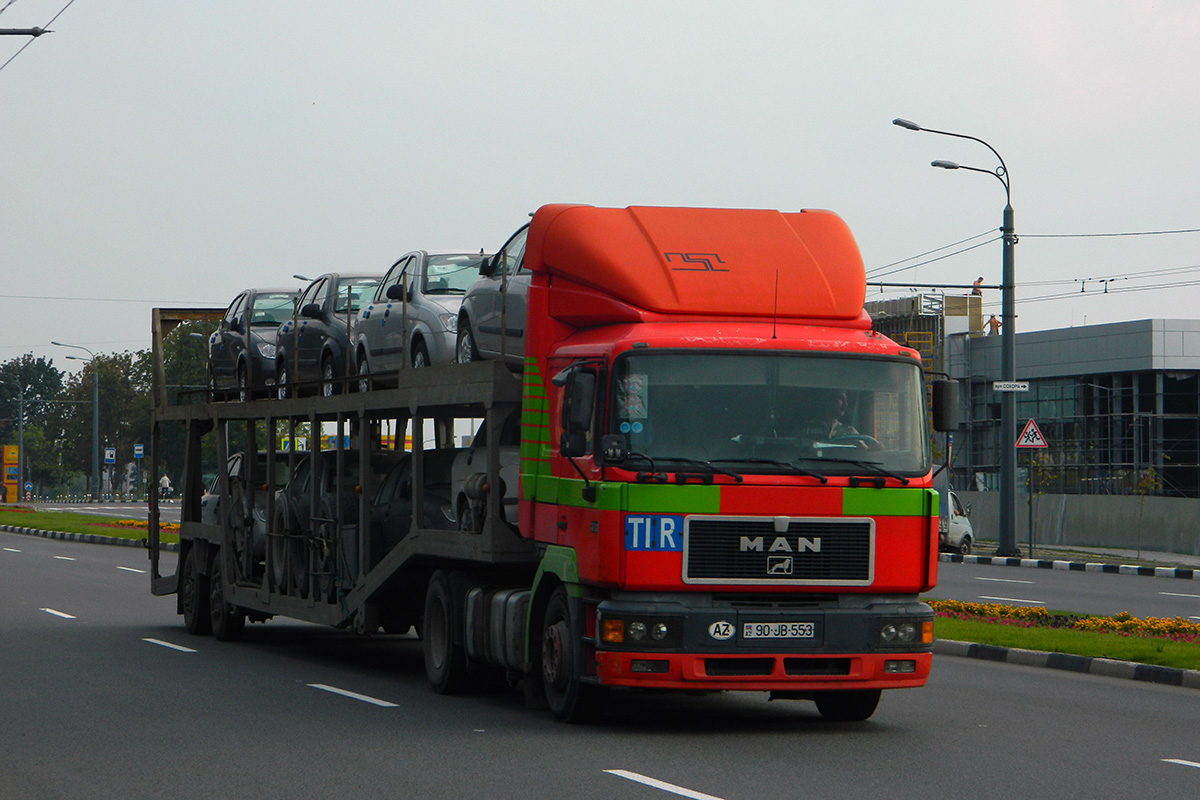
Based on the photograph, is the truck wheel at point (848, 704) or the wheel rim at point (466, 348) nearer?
the truck wheel at point (848, 704)

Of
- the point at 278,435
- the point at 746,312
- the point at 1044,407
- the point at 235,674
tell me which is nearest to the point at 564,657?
the point at 746,312

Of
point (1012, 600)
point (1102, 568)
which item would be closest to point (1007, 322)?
point (1102, 568)

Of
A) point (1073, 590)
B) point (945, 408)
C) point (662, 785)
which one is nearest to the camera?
point (662, 785)

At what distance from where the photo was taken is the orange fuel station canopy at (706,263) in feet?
34.4

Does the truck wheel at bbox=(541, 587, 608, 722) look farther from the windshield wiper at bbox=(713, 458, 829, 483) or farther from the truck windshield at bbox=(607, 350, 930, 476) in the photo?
the windshield wiper at bbox=(713, 458, 829, 483)

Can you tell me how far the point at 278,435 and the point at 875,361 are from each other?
307 inches

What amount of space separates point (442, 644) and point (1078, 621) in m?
8.44

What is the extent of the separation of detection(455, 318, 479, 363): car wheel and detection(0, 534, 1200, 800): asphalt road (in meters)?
2.62

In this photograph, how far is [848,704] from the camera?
10992 mm

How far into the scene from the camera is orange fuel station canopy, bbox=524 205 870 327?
10.5 m

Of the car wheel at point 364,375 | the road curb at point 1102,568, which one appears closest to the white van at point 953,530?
the road curb at point 1102,568

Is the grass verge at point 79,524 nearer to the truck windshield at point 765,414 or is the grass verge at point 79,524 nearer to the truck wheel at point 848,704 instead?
the truck wheel at point 848,704

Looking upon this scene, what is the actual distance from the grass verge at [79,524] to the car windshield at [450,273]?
26.2 metres

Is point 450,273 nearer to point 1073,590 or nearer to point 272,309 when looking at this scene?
point 272,309
